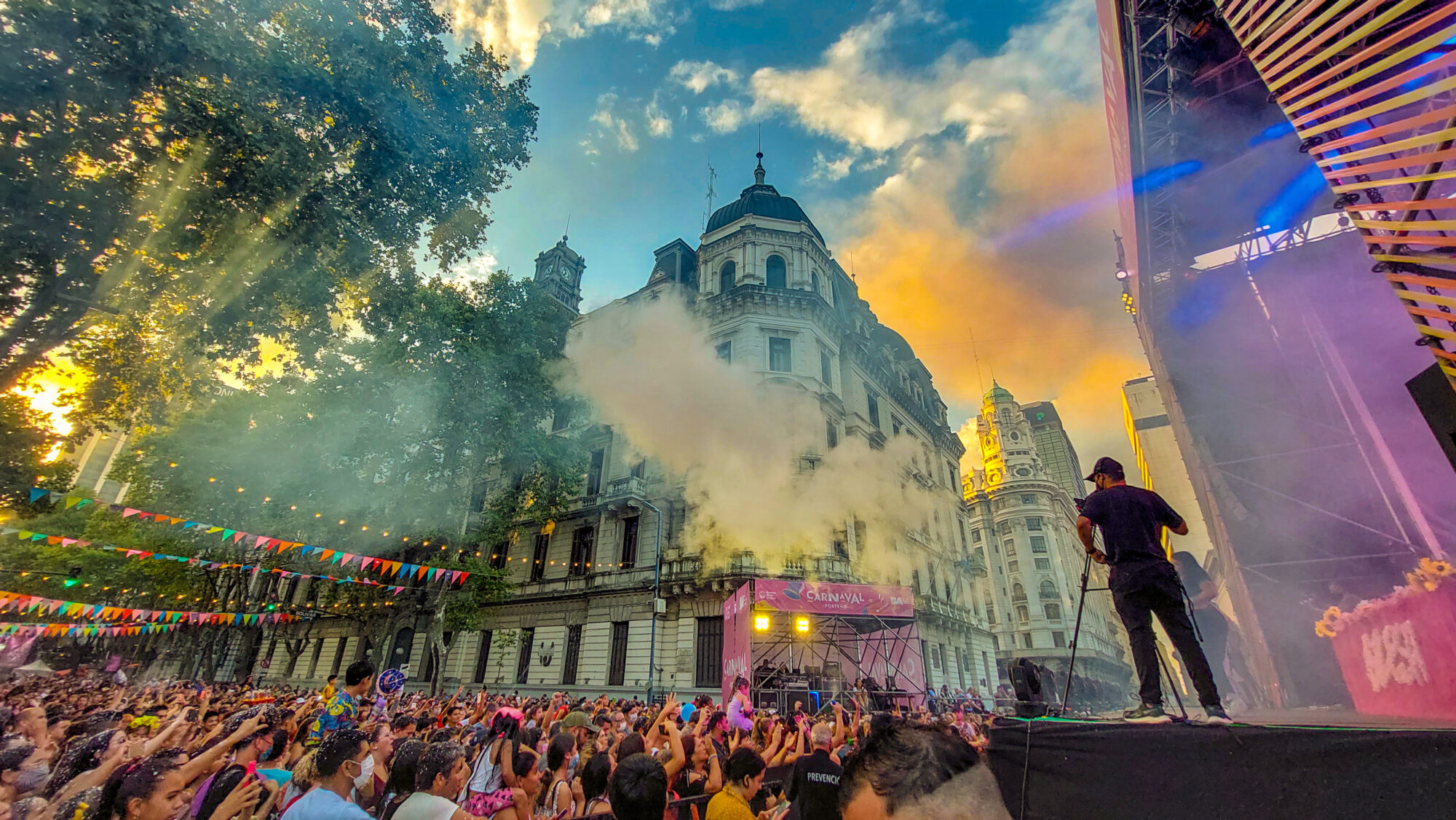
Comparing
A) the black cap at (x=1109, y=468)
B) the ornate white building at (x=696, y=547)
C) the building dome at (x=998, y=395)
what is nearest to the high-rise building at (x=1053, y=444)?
the building dome at (x=998, y=395)

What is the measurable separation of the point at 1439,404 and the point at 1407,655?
299 cm

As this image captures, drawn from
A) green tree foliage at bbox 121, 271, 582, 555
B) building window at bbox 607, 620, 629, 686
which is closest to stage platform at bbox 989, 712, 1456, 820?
green tree foliage at bbox 121, 271, 582, 555

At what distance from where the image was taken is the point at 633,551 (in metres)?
24.6

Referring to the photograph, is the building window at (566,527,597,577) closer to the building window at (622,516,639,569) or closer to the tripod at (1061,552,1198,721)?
the building window at (622,516,639,569)

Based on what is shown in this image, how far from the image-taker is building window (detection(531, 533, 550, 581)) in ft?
89.7

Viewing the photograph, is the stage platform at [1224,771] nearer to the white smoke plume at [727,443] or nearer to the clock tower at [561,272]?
the white smoke plume at [727,443]

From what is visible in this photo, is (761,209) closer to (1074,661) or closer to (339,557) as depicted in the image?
(339,557)

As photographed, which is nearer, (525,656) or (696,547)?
(696,547)

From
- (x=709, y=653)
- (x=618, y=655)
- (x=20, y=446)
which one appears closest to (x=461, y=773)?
(x=20, y=446)

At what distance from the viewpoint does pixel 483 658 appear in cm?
2653

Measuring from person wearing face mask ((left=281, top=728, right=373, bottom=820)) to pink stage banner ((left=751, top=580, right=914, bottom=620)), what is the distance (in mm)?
11092

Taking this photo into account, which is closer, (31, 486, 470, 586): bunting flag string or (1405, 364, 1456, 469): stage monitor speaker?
(1405, 364, 1456, 469): stage monitor speaker

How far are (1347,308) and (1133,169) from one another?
3.54m

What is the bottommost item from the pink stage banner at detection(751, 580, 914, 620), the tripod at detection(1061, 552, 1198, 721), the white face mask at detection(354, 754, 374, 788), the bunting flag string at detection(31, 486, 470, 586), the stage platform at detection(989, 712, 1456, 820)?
the white face mask at detection(354, 754, 374, 788)
